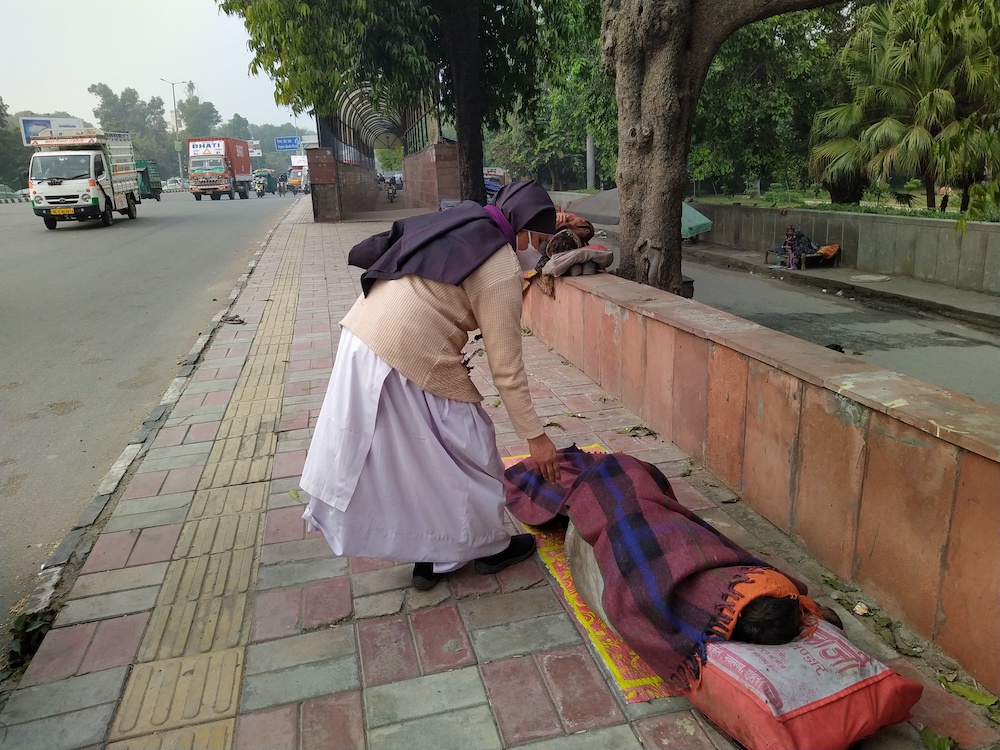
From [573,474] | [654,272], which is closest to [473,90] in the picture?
[654,272]

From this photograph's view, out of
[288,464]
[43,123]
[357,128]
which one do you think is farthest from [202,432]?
[43,123]

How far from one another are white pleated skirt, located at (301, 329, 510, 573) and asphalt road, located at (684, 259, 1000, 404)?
3.80m

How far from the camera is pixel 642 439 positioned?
14.6ft

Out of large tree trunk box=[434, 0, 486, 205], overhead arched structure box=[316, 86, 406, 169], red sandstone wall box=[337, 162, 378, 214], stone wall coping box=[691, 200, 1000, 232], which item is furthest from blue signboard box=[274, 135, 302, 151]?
stone wall coping box=[691, 200, 1000, 232]

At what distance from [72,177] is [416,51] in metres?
12.3

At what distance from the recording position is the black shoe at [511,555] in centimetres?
305

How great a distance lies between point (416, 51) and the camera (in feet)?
40.3

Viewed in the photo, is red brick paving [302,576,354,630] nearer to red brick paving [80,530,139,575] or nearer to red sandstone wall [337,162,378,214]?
red brick paving [80,530,139,575]

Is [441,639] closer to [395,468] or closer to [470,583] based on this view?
[470,583]

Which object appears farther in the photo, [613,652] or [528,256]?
[528,256]

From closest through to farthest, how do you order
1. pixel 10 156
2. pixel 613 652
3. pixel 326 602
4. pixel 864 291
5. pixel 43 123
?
pixel 613 652 < pixel 326 602 < pixel 864 291 < pixel 10 156 < pixel 43 123

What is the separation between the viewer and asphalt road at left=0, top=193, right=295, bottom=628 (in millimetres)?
4055

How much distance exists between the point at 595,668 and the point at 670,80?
5087mm

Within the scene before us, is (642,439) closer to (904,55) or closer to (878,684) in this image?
(878,684)
